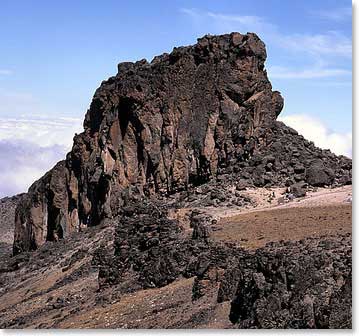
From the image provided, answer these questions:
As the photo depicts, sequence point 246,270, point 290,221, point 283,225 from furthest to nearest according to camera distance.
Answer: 1. point 290,221
2. point 283,225
3. point 246,270

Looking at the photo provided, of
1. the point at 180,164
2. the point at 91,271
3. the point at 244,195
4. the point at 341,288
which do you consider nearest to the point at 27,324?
the point at 91,271

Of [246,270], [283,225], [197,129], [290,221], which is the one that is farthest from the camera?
[197,129]

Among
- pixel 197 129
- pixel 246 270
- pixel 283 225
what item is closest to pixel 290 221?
pixel 283 225

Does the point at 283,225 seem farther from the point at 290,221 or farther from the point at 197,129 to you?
the point at 197,129

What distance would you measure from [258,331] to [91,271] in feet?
39.5

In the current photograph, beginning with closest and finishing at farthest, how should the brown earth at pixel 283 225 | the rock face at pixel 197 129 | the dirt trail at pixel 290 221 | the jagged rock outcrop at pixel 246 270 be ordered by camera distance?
the jagged rock outcrop at pixel 246 270, the brown earth at pixel 283 225, the dirt trail at pixel 290 221, the rock face at pixel 197 129

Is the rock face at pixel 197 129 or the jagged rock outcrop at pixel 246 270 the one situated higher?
the rock face at pixel 197 129

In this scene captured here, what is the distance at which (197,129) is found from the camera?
109ft

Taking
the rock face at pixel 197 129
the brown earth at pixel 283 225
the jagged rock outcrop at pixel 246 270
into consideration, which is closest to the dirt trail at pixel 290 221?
the brown earth at pixel 283 225

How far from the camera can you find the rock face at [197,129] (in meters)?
32.2

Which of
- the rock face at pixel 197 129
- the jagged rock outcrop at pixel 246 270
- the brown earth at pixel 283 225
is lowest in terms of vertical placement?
the jagged rock outcrop at pixel 246 270

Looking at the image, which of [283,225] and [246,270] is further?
[283,225]

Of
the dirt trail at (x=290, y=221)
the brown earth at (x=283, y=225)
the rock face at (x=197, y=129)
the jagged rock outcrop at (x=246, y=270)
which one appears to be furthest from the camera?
the rock face at (x=197, y=129)

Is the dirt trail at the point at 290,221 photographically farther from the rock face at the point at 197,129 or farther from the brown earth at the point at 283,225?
the rock face at the point at 197,129
